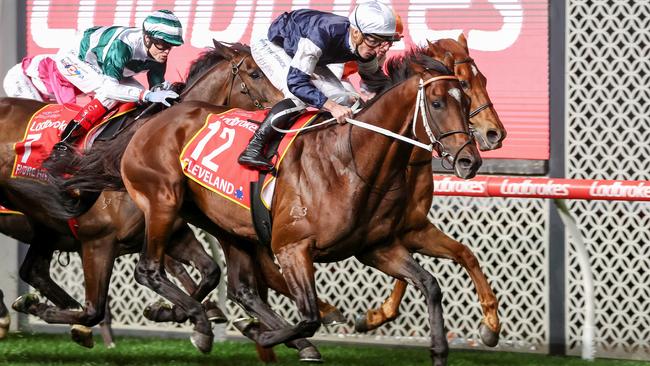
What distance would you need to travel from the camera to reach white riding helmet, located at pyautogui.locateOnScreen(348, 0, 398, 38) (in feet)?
19.7

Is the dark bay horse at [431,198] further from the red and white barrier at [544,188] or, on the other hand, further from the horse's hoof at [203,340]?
the horse's hoof at [203,340]

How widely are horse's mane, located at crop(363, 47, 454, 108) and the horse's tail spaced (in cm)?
173

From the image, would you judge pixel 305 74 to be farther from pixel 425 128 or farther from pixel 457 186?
pixel 457 186

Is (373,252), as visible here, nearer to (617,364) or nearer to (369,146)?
(369,146)

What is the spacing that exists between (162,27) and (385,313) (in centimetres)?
190

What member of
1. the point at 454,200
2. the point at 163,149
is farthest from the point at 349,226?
the point at 454,200

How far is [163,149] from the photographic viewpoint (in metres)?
6.69

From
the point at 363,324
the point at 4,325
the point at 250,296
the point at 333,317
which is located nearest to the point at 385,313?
the point at 363,324

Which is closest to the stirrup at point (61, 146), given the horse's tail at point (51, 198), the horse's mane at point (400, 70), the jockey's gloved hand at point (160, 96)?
the horse's tail at point (51, 198)

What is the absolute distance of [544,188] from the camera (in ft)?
23.4

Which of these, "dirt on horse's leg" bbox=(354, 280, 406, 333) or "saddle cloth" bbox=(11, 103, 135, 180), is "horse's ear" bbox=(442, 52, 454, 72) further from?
"saddle cloth" bbox=(11, 103, 135, 180)

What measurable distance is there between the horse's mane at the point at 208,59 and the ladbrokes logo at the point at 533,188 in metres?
1.63

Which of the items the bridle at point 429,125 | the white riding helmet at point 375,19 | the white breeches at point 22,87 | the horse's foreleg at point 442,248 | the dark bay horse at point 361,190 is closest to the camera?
the bridle at point 429,125

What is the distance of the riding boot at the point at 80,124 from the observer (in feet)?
23.5
